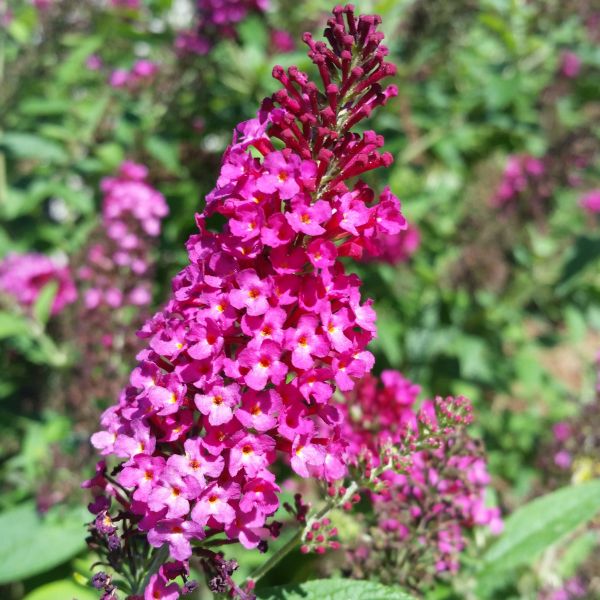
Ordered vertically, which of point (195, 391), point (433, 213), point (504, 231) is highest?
point (433, 213)

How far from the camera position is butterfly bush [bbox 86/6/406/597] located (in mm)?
1382

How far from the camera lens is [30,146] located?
4.00 meters

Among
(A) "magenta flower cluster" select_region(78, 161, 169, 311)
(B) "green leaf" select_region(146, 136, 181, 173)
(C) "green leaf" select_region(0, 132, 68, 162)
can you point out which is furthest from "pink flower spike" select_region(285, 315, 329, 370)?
(C) "green leaf" select_region(0, 132, 68, 162)

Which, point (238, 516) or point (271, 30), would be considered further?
point (271, 30)

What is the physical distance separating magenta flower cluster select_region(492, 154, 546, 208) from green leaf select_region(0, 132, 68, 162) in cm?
263

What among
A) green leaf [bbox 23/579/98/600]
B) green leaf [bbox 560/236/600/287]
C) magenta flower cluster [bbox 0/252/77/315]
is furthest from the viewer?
green leaf [bbox 560/236/600/287]

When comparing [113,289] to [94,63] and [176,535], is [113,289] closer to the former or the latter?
[176,535]

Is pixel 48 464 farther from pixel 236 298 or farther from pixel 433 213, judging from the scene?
pixel 433 213

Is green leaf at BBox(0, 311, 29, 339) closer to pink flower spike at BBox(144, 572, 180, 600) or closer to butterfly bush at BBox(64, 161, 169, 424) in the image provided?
butterfly bush at BBox(64, 161, 169, 424)

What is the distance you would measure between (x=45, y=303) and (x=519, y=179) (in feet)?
9.62

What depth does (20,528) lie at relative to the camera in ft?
9.61

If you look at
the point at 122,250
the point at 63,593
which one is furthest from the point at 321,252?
the point at 122,250

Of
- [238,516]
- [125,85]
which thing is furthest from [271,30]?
[238,516]

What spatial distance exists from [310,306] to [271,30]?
3.47m
